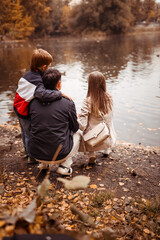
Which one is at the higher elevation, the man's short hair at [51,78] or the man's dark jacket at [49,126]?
the man's short hair at [51,78]

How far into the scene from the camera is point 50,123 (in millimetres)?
2889

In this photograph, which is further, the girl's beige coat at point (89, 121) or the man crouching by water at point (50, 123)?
the girl's beige coat at point (89, 121)

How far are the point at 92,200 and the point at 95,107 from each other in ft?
4.81

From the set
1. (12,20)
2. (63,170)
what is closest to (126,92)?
(63,170)

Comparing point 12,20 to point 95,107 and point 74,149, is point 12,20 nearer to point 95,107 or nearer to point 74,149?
point 95,107

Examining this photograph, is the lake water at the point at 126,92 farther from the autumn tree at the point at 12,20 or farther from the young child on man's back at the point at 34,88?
the autumn tree at the point at 12,20

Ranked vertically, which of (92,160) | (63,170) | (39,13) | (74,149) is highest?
(39,13)

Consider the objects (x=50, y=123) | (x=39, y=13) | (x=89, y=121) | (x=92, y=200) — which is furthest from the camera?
(x=39, y=13)

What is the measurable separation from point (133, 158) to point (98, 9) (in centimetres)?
5040

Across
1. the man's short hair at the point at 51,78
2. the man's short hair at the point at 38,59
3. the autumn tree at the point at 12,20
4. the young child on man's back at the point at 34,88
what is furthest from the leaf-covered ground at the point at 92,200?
the autumn tree at the point at 12,20

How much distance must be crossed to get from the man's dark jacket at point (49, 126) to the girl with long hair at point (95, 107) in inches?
21.7

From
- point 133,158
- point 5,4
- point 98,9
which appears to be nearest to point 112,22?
point 98,9

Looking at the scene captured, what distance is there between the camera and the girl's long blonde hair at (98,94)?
11.4 ft

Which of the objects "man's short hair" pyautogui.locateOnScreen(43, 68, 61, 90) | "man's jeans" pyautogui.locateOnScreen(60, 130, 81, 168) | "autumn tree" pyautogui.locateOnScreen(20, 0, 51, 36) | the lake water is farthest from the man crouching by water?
"autumn tree" pyautogui.locateOnScreen(20, 0, 51, 36)
